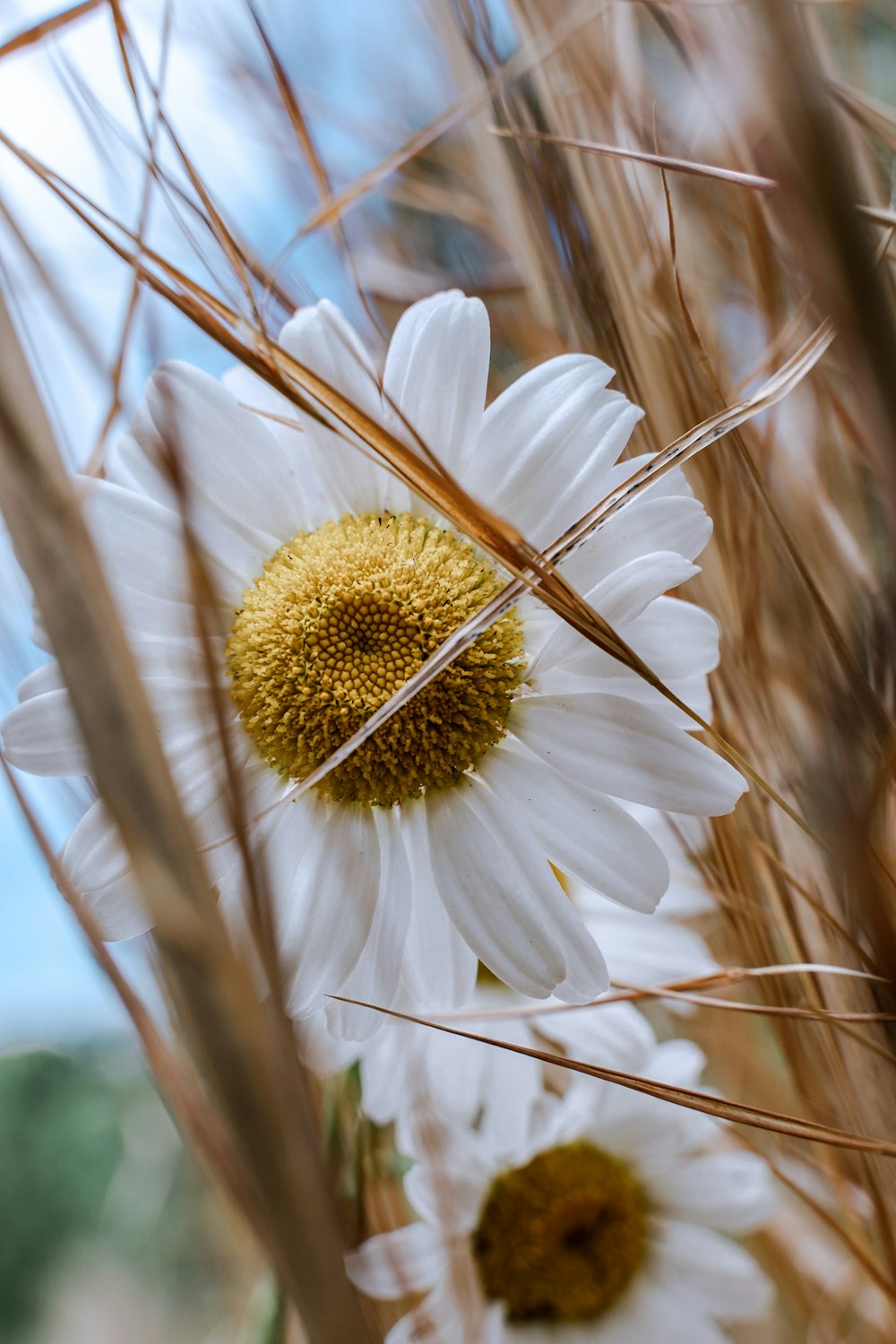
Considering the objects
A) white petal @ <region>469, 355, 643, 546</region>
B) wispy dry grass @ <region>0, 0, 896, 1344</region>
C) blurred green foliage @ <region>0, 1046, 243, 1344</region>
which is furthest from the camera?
blurred green foliage @ <region>0, 1046, 243, 1344</region>

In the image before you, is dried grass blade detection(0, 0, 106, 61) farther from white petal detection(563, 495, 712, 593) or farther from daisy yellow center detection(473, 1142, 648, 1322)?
daisy yellow center detection(473, 1142, 648, 1322)

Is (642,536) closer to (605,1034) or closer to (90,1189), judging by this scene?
(605,1034)

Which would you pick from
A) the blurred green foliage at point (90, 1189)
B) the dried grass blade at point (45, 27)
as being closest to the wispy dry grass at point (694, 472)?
the dried grass blade at point (45, 27)

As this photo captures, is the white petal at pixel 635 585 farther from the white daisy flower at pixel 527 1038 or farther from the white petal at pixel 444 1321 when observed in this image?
the white petal at pixel 444 1321

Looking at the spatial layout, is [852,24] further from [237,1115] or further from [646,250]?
[237,1115]

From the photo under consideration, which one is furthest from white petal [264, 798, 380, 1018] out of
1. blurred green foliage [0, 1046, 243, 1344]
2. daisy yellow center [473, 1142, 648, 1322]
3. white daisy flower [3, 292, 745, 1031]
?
blurred green foliage [0, 1046, 243, 1344]

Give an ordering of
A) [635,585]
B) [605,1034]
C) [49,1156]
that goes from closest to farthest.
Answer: [635,585]
[605,1034]
[49,1156]

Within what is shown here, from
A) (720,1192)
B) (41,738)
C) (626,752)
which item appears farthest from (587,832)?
(720,1192)

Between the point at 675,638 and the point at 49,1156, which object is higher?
the point at 675,638
